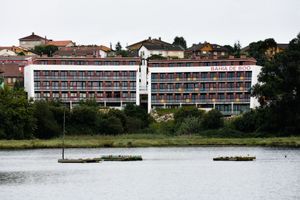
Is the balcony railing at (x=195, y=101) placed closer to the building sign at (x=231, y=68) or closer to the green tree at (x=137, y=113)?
the building sign at (x=231, y=68)

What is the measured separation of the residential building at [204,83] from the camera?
19350 centimetres

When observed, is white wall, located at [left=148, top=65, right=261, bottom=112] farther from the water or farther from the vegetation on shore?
the water

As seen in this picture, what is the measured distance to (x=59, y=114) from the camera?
162750 mm

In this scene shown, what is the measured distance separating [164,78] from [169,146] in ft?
198

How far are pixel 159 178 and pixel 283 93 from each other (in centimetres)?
6613

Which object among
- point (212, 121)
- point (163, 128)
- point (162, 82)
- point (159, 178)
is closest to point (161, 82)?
point (162, 82)

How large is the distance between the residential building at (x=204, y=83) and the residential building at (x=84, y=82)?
16.5ft

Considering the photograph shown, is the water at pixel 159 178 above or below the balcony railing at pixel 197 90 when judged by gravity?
below

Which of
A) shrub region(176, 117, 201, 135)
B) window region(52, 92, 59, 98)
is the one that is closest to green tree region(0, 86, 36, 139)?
shrub region(176, 117, 201, 135)

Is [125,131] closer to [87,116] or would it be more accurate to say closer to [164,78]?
[87,116]

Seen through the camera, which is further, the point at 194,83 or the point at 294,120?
the point at 194,83

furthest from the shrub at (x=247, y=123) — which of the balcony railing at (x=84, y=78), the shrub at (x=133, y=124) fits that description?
the balcony railing at (x=84, y=78)

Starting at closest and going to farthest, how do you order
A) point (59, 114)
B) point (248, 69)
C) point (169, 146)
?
point (169, 146) < point (59, 114) < point (248, 69)

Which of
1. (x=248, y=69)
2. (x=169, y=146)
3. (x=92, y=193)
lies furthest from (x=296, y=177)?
(x=248, y=69)
